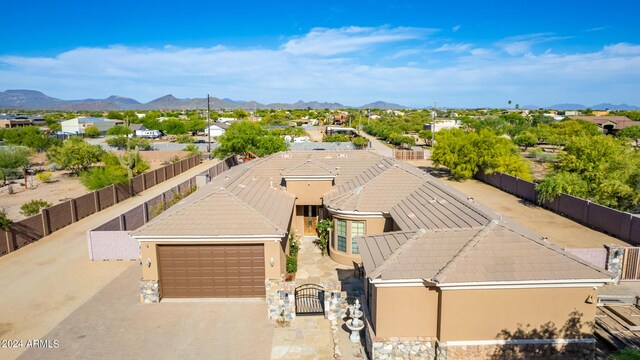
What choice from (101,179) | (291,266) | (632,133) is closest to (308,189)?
(291,266)

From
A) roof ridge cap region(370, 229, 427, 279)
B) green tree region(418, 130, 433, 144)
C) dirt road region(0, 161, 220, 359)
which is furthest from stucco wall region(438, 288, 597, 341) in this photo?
green tree region(418, 130, 433, 144)

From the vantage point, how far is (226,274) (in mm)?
15094

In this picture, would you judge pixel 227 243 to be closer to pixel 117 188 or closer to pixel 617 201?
pixel 117 188

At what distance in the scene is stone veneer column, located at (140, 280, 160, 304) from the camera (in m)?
14.6

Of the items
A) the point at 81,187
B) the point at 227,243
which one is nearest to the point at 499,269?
the point at 227,243

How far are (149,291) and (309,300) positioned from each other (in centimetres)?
619

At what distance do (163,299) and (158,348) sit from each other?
3346mm

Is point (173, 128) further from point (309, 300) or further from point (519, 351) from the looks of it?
point (519, 351)

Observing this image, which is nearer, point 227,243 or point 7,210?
point 227,243

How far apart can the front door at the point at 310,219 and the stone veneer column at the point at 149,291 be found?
Answer: 954cm

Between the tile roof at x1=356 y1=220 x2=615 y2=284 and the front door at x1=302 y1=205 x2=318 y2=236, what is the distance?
1021 centimetres

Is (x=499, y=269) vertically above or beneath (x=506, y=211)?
above

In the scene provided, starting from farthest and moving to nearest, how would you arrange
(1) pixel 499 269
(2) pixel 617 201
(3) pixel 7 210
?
(3) pixel 7 210, (2) pixel 617 201, (1) pixel 499 269

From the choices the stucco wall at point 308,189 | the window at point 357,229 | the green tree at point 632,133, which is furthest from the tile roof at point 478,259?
the green tree at point 632,133
